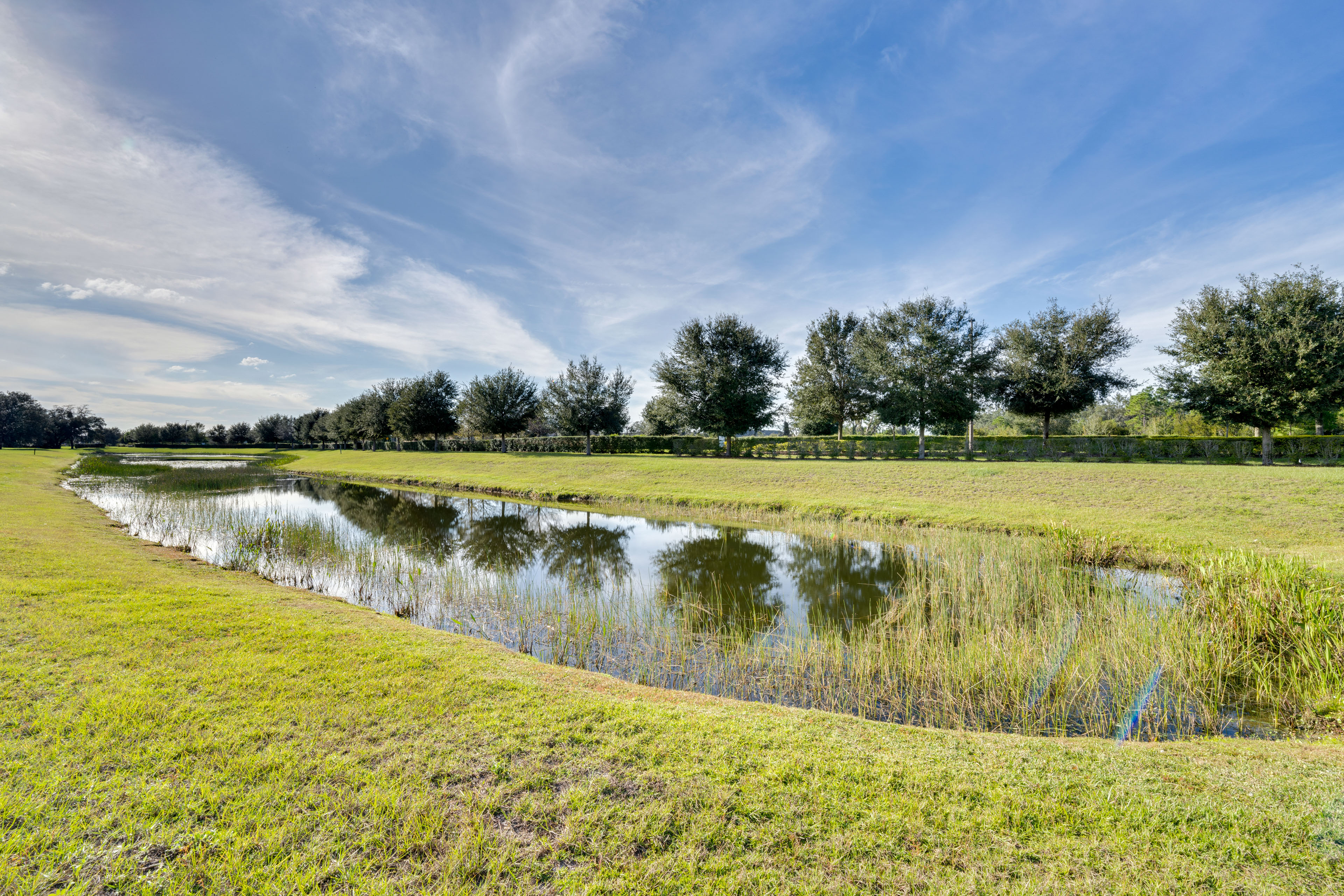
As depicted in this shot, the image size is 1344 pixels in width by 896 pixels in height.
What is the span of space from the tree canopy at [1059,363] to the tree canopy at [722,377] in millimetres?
14351

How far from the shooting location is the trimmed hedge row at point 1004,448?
70.0 feet

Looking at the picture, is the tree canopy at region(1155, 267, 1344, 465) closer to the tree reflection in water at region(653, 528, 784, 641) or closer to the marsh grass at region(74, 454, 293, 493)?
the tree reflection in water at region(653, 528, 784, 641)

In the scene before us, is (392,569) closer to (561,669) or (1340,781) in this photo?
(561,669)

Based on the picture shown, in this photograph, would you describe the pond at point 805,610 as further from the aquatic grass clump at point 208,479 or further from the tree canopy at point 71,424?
the tree canopy at point 71,424

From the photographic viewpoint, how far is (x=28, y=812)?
2.57m

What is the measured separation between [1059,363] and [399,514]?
3462cm

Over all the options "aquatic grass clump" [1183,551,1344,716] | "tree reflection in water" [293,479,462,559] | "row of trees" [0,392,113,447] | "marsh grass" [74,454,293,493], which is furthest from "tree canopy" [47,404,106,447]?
"aquatic grass clump" [1183,551,1344,716]

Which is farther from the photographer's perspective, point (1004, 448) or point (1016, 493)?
point (1004, 448)

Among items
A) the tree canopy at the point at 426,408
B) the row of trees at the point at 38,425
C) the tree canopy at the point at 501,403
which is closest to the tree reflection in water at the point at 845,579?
the tree canopy at the point at 501,403

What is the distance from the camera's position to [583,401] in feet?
135

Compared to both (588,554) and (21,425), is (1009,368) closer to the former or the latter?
(588,554)

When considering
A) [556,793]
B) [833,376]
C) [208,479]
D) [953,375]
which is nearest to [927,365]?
[953,375]

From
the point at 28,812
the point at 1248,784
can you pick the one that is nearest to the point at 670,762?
the point at 28,812

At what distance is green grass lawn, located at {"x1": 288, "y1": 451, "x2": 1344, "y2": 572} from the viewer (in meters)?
11.6
